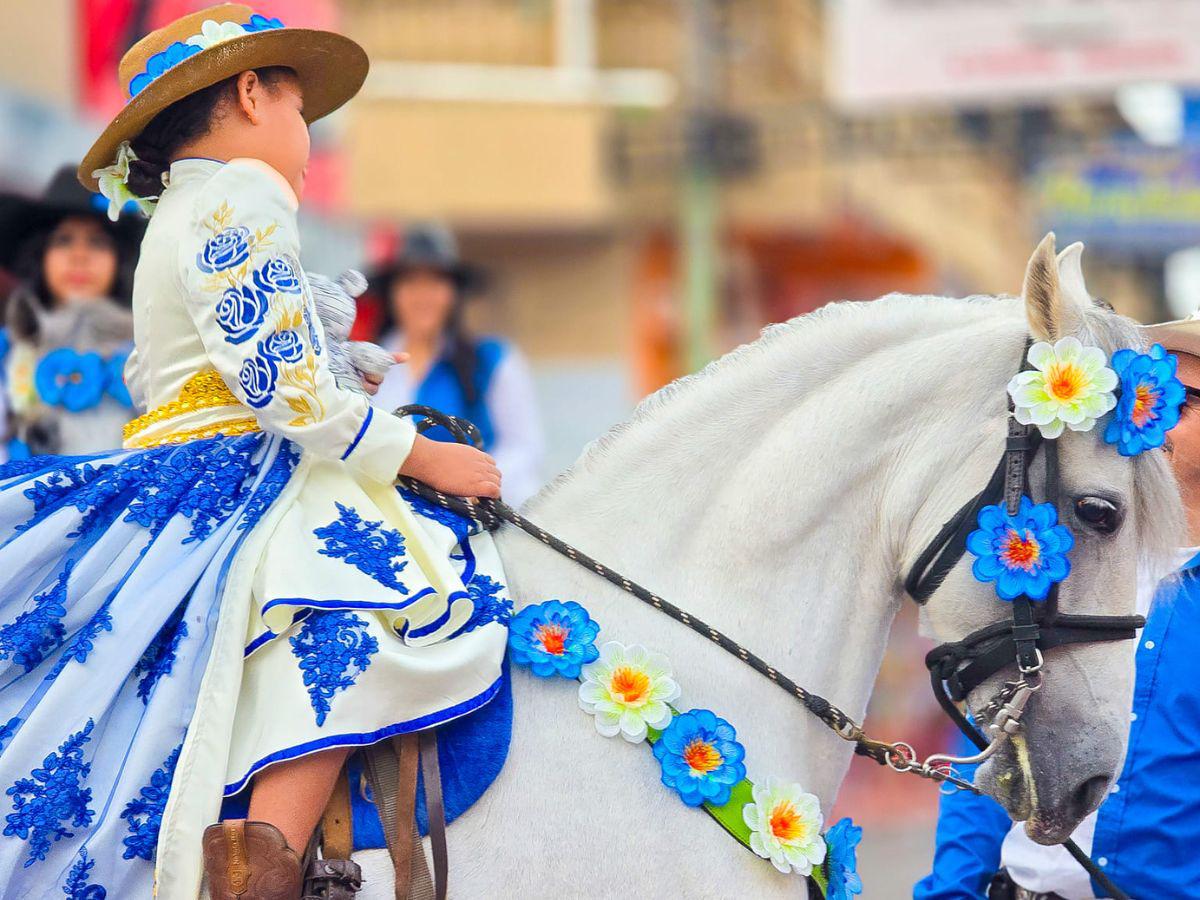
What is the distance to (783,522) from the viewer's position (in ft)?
9.15

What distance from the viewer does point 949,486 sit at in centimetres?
274

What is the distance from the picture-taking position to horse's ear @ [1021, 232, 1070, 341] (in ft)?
8.67

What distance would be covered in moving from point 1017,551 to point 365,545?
3.72 feet

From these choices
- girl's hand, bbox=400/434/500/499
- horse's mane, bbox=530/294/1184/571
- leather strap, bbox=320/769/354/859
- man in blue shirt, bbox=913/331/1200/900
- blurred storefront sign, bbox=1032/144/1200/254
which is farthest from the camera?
blurred storefront sign, bbox=1032/144/1200/254

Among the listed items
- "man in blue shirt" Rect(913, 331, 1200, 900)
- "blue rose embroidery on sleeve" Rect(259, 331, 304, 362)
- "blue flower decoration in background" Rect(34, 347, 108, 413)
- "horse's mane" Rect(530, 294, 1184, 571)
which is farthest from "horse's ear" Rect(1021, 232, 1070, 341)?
"blue flower decoration in background" Rect(34, 347, 108, 413)

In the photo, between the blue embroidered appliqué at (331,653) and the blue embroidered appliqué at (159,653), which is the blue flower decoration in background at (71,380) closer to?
the blue embroidered appliqué at (159,653)

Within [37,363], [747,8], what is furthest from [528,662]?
[747,8]

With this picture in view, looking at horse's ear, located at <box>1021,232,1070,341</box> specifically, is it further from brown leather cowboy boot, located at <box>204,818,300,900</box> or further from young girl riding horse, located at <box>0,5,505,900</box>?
brown leather cowboy boot, located at <box>204,818,300,900</box>

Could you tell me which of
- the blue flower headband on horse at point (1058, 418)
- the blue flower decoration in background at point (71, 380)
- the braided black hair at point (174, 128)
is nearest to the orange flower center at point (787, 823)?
the blue flower headband on horse at point (1058, 418)

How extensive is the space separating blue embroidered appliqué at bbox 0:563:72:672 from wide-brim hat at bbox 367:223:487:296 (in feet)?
13.7

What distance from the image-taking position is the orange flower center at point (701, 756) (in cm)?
259

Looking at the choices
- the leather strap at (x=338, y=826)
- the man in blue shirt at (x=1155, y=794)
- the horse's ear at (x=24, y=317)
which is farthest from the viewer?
the horse's ear at (x=24, y=317)

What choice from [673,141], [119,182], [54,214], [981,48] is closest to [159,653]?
[119,182]

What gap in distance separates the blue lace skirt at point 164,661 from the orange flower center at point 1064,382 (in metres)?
1.05
